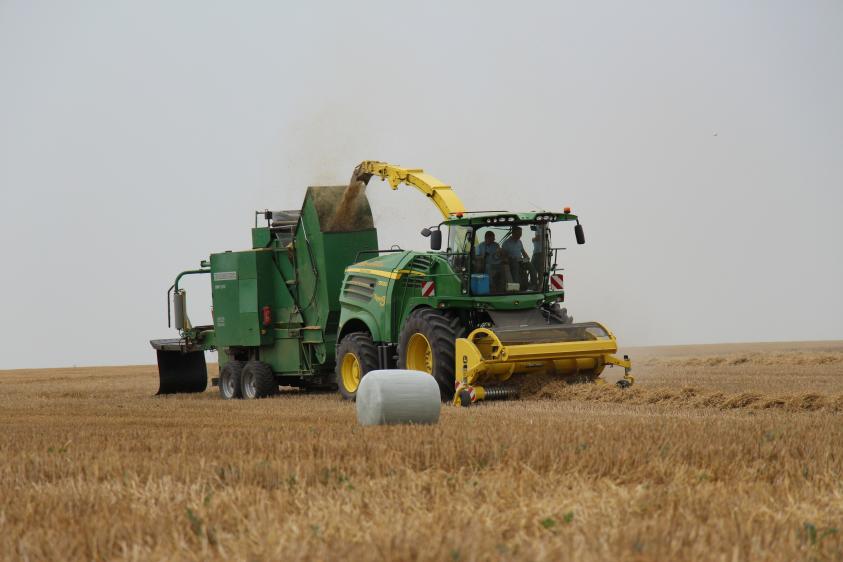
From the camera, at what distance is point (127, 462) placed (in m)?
7.26

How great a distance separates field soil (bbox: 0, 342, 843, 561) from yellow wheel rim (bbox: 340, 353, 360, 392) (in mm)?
4677

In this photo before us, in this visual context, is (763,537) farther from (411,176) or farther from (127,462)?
(411,176)

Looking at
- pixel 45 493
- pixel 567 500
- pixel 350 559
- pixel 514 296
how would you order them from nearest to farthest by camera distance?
1. pixel 350 559
2. pixel 567 500
3. pixel 45 493
4. pixel 514 296

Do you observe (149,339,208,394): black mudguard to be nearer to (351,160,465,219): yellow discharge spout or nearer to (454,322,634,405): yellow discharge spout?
(351,160,465,219): yellow discharge spout

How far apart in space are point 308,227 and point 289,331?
5.73 ft

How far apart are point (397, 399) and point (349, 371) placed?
6.53m

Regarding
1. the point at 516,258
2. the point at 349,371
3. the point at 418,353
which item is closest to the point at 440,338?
the point at 418,353

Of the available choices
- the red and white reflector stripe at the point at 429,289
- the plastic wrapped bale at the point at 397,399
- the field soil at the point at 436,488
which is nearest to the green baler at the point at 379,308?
the red and white reflector stripe at the point at 429,289

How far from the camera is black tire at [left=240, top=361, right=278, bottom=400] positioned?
59.5 feet

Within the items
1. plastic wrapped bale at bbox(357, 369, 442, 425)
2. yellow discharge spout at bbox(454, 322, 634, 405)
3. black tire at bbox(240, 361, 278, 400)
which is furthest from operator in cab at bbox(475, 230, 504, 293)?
black tire at bbox(240, 361, 278, 400)

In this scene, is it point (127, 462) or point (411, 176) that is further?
point (411, 176)

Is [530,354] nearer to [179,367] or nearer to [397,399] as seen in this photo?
[397,399]

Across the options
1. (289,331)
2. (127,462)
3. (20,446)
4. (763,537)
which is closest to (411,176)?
(289,331)

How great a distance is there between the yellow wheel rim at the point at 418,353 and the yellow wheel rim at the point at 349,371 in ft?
4.63
